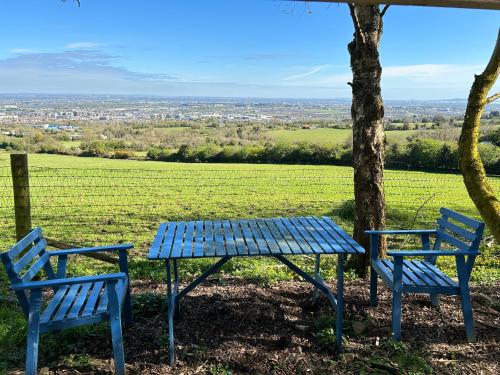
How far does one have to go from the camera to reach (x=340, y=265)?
3.29 m

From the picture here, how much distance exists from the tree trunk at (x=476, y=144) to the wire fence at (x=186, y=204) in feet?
14.2

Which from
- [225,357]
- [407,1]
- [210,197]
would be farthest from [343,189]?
[407,1]

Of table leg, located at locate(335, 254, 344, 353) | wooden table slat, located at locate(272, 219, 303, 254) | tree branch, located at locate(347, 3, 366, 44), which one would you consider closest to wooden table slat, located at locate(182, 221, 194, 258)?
wooden table slat, located at locate(272, 219, 303, 254)

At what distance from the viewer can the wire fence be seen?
8.93m

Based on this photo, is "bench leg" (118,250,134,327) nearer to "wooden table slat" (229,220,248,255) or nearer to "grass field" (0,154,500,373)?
"grass field" (0,154,500,373)

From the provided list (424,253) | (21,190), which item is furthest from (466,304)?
(21,190)

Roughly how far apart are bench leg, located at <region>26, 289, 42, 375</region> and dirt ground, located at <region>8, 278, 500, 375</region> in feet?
0.67

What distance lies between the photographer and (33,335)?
2.84 meters

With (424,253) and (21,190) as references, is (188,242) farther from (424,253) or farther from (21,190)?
(21,190)

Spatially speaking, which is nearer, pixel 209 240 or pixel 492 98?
pixel 209 240

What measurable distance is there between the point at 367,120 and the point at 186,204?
354 inches

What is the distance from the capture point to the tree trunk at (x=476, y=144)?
414 cm

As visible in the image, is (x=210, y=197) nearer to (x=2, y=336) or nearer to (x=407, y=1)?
(x=2, y=336)

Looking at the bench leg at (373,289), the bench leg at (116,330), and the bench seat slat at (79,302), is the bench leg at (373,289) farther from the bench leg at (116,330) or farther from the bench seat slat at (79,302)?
the bench seat slat at (79,302)
